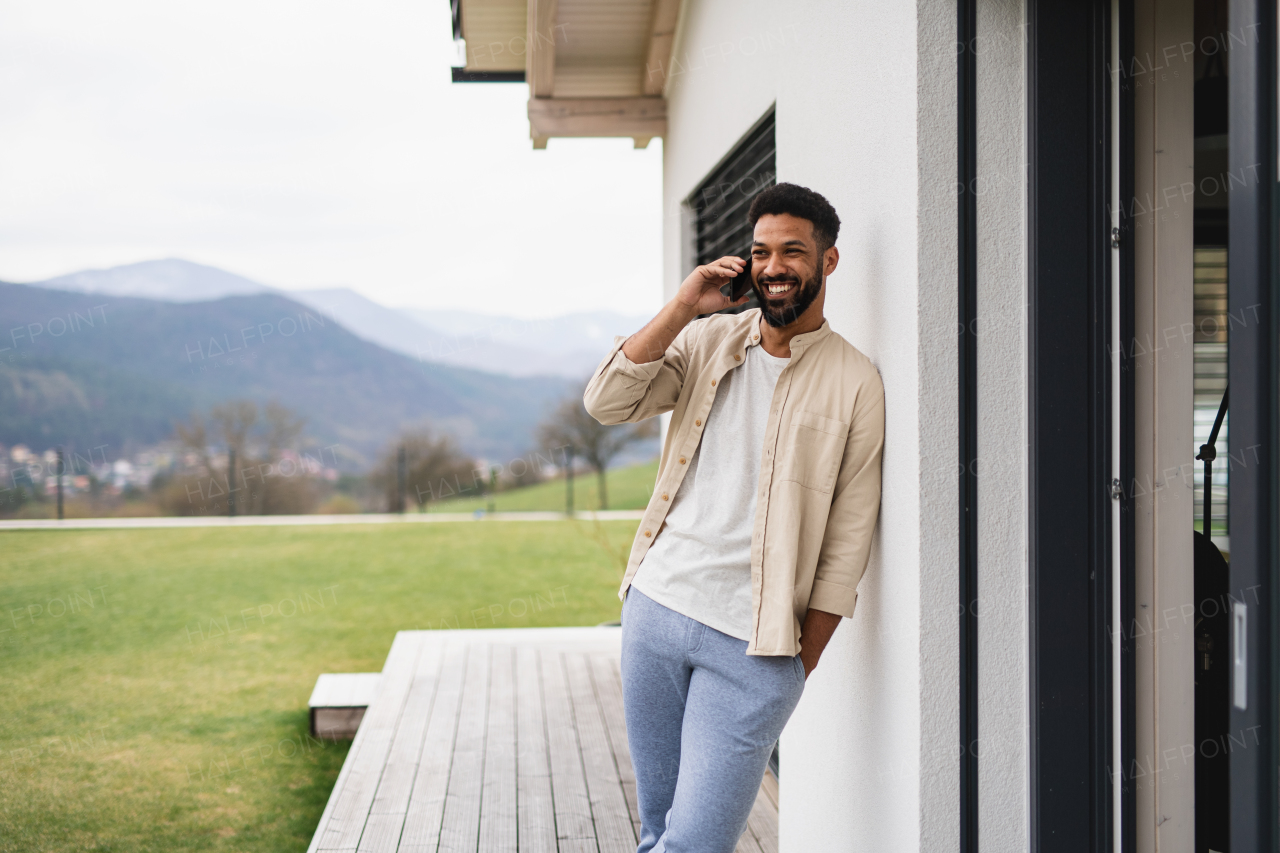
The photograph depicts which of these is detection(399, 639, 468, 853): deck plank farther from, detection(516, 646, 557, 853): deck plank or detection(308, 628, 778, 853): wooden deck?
detection(516, 646, 557, 853): deck plank

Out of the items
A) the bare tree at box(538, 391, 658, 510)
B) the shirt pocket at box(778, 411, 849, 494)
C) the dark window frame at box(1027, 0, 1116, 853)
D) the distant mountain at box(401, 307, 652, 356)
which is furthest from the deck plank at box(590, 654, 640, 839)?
the distant mountain at box(401, 307, 652, 356)

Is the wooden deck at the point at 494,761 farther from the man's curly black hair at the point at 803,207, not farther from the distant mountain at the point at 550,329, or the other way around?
the distant mountain at the point at 550,329

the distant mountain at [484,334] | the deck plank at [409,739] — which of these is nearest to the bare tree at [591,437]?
the deck plank at [409,739]

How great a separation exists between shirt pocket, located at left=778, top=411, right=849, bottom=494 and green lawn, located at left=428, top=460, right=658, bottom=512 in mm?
13618

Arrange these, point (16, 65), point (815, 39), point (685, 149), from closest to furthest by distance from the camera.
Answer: point (815, 39) → point (685, 149) → point (16, 65)

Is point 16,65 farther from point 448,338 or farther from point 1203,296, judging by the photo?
point 1203,296

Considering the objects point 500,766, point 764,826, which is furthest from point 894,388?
point 500,766

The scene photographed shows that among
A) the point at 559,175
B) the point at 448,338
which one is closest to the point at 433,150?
the point at 559,175

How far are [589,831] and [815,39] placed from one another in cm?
225

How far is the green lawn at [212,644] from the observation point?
3.50 m

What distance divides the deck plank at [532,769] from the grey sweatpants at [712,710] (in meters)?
1.12

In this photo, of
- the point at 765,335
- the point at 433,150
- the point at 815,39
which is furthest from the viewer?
the point at 433,150

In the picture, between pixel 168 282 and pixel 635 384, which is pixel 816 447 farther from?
pixel 168 282

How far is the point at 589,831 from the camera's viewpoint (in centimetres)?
277
